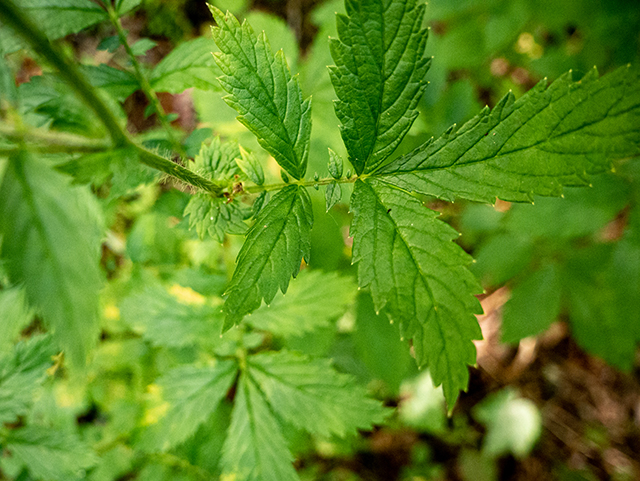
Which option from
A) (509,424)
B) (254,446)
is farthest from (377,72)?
(509,424)

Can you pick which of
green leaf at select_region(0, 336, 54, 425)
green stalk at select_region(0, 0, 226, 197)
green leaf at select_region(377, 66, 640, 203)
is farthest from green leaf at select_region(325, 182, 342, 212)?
green leaf at select_region(0, 336, 54, 425)

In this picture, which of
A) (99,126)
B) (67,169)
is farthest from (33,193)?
(99,126)

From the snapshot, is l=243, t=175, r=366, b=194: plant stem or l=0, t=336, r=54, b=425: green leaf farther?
l=0, t=336, r=54, b=425: green leaf

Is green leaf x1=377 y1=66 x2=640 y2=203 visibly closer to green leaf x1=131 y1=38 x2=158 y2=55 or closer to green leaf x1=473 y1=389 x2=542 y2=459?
green leaf x1=131 y1=38 x2=158 y2=55

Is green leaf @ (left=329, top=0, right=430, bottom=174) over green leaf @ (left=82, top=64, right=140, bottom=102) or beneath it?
beneath

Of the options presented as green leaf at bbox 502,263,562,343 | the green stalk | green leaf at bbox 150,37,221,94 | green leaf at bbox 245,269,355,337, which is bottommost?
green leaf at bbox 502,263,562,343

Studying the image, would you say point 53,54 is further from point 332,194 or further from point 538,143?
point 538,143

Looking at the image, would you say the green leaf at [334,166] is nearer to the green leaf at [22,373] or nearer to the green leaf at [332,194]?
the green leaf at [332,194]

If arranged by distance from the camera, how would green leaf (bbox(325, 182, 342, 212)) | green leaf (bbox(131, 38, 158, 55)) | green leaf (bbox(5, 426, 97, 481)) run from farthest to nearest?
green leaf (bbox(5, 426, 97, 481))
green leaf (bbox(131, 38, 158, 55))
green leaf (bbox(325, 182, 342, 212))
